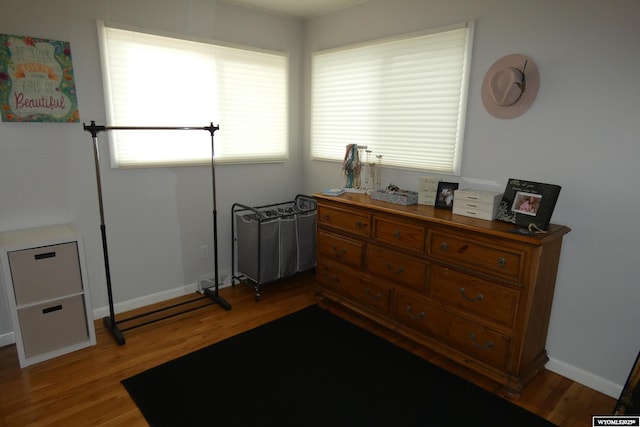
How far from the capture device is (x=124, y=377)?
90.0 inches

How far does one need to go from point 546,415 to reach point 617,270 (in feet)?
2.90

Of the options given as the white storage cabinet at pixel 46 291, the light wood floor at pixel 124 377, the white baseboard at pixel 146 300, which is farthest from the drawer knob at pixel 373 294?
the white storage cabinet at pixel 46 291

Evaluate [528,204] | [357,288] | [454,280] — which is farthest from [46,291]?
[528,204]

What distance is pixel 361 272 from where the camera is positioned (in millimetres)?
2865

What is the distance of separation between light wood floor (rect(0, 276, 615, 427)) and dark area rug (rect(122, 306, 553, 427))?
6cm

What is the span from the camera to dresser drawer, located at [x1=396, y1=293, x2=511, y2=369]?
2.17 metres

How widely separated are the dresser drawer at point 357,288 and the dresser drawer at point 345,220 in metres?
0.36

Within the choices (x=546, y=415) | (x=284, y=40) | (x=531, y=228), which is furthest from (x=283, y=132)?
(x=546, y=415)

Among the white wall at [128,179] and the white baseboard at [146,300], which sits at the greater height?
the white wall at [128,179]

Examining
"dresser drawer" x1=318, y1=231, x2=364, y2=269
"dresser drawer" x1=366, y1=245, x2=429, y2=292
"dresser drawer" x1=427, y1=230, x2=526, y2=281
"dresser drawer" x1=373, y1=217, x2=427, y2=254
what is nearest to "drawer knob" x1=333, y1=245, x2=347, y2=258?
"dresser drawer" x1=318, y1=231, x2=364, y2=269

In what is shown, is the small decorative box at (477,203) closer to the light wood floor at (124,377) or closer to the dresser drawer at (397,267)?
the dresser drawer at (397,267)

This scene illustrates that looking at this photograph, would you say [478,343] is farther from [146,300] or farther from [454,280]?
[146,300]

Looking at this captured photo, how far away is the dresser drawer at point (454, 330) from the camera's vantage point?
2.17 m

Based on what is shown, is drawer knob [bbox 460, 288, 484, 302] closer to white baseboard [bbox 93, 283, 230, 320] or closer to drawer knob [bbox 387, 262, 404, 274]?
drawer knob [bbox 387, 262, 404, 274]
